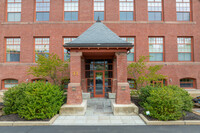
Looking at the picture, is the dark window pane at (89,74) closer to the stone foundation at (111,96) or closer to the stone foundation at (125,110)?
the stone foundation at (111,96)

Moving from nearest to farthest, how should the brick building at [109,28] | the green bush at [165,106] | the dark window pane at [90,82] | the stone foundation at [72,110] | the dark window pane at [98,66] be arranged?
the green bush at [165,106], the stone foundation at [72,110], the dark window pane at [90,82], the dark window pane at [98,66], the brick building at [109,28]

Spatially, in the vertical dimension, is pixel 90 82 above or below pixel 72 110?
above

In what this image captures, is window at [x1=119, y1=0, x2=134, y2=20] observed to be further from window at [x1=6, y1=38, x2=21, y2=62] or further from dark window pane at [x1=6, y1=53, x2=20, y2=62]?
dark window pane at [x1=6, y1=53, x2=20, y2=62]

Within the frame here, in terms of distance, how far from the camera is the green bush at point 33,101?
6.31m

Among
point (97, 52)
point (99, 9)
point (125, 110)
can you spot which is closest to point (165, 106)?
point (125, 110)

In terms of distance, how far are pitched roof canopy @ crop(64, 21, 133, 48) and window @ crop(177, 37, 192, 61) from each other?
8711mm

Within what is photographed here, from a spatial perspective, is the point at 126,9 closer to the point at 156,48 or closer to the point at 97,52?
the point at 156,48

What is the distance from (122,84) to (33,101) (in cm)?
531

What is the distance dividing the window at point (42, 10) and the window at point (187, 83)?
1641 cm

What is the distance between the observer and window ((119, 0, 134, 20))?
13.2 m

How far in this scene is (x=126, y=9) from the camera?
1326cm

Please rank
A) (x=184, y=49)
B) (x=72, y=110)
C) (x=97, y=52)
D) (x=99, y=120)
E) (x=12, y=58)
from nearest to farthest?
(x=99, y=120) < (x=72, y=110) < (x=97, y=52) < (x=12, y=58) < (x=184, y=49)

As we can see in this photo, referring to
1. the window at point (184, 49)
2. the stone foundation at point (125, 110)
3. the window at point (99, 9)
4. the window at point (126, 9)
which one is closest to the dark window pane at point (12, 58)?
the window at point (99, 9)

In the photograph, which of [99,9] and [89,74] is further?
[99,9]
